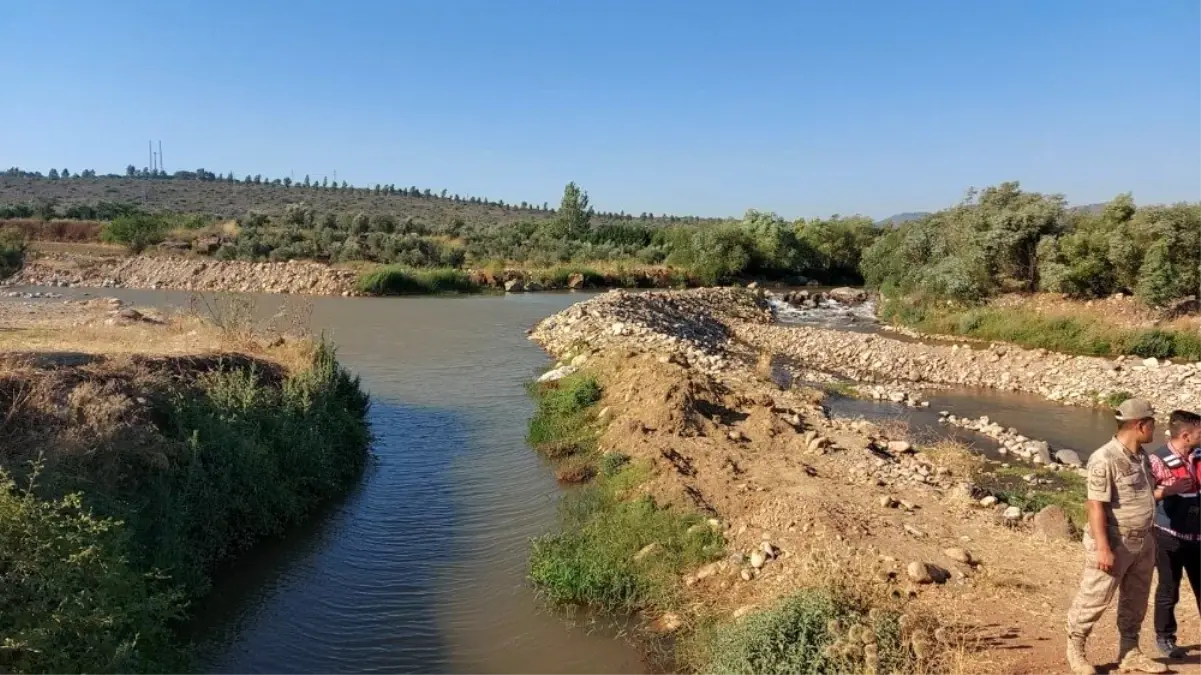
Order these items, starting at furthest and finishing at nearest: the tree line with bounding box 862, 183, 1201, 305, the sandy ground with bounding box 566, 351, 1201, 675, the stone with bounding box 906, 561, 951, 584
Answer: the tree line with bounding box 862, 183, 1201, 305, the stone with bounding box 906, 561, 951, 584, the sandy ground with bounding box 566, 351, 1201, 675

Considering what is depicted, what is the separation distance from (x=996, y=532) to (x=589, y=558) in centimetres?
461

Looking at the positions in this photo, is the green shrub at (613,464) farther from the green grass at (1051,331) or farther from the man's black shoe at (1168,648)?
the green grass at (1051,331)

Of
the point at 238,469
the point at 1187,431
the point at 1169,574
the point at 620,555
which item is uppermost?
the point at 1187,431

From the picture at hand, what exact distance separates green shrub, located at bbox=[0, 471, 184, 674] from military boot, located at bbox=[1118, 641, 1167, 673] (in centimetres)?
695

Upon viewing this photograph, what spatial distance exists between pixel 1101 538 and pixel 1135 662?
→ 3.92ft

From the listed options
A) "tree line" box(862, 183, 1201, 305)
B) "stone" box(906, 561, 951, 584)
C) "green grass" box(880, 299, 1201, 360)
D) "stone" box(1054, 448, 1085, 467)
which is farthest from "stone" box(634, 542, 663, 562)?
"tree line" box(862, 183, 1201, 305)

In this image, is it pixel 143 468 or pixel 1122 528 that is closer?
pixel 1122 528

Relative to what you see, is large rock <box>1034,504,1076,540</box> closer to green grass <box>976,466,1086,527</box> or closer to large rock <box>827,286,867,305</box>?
green grass <box>976,466,1086,527</box>

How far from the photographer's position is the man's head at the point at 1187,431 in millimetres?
5176

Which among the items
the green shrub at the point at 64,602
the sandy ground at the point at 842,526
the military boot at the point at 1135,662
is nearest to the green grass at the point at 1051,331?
the sandy ground at the point at 842,526

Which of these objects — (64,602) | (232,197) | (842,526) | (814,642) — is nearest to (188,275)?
(64,602)

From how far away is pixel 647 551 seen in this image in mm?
8352

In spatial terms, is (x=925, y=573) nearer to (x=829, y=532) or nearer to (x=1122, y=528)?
(x=829, y=532)

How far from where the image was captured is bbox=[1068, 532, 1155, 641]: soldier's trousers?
16.4 ft
